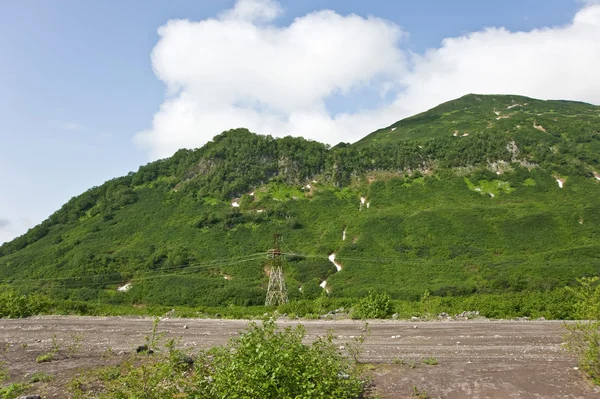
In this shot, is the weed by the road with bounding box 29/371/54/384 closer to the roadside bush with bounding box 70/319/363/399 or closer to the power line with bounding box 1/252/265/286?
the roadside bush with bounding box 70/319/363/399

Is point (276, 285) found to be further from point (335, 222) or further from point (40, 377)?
point (40, 377)

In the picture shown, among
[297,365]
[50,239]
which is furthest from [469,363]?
[50,239]

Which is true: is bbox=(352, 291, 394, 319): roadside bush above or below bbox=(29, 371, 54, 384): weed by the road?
below

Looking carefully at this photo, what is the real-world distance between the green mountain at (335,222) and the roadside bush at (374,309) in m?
16.5

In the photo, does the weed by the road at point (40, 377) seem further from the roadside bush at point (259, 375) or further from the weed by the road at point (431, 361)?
the weed by the road at point (431, 361)

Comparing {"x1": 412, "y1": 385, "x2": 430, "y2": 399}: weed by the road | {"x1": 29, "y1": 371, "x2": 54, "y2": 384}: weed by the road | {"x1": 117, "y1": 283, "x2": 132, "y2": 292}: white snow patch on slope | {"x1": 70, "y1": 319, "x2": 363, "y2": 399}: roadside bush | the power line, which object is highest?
the power line

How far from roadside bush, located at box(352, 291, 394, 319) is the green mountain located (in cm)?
1646

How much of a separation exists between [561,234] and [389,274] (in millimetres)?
29770

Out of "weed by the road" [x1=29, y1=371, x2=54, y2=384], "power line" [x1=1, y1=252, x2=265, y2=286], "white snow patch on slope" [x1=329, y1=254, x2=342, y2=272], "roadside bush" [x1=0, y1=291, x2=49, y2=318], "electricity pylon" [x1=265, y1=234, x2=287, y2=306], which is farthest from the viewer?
"white snow patch on slope" [x1=329, y1=254, x2=342, y2=272]

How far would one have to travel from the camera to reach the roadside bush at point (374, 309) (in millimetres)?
29744

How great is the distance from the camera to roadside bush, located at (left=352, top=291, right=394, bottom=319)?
29744 mm

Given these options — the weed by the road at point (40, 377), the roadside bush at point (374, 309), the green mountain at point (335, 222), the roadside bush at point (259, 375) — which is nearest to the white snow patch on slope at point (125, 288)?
the green mountain at point (335, 222)

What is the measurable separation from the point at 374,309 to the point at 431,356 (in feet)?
52.8

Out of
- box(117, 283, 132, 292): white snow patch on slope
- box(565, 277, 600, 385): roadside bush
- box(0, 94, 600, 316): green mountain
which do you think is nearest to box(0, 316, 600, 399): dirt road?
box(565, 277, 600, 385): roadside bush
